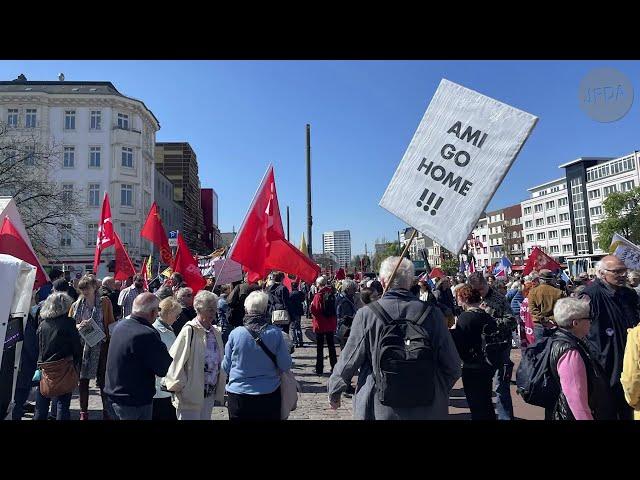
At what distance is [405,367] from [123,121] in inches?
2043

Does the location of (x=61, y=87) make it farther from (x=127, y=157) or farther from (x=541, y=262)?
(x=541, y=262)

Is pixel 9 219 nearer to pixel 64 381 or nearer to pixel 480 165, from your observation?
pixel 64 381

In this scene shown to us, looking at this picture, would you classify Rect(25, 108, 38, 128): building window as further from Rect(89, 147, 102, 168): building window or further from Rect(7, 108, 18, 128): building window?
Rect(89, 147, 102, 168): building window

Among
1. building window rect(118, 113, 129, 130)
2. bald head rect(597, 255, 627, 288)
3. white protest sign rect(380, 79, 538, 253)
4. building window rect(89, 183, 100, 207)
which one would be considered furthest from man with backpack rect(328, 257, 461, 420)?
building window rect(118, 113, 129, 130)

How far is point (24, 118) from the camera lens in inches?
1805

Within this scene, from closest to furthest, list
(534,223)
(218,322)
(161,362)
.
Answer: (161,362)
(218,322)
(534,223)

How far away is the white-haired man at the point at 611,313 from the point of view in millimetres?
4543

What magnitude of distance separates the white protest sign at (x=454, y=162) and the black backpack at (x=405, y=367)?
811mm

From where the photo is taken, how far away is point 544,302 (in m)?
7.97

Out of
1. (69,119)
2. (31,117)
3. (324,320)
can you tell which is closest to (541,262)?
(324,320)

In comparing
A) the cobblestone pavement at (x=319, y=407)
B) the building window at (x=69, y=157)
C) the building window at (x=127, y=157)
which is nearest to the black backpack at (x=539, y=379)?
the cobblestone pavement at (x=319, y=407)
